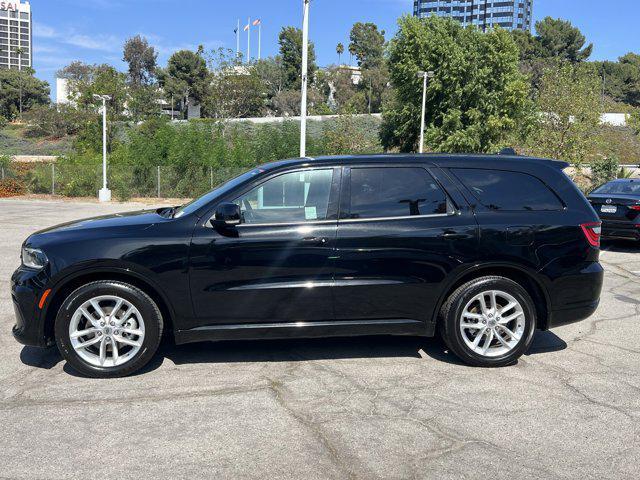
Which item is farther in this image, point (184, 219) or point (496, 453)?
point (184, 219)

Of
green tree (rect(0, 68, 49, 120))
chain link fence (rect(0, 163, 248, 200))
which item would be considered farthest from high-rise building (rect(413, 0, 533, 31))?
chain link fence (rect(0, 163, 248, 200))

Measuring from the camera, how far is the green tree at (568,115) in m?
35.1

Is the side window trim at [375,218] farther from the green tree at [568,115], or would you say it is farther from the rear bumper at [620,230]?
the green tree at [568,115]

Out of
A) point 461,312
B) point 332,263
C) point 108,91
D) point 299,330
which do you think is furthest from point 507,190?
point 108,91

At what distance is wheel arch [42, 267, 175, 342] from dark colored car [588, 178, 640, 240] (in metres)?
10.1

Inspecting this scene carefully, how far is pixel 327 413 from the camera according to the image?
13.9 feet

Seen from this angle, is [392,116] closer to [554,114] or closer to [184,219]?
[554,114]

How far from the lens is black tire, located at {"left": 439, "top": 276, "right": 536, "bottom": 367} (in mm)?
5184

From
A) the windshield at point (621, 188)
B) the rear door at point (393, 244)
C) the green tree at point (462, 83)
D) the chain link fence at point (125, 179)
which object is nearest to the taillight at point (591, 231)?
the rear door at point (393, 244)

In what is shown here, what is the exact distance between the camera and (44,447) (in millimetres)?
3699

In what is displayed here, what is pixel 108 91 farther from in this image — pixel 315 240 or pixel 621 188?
pixel 315 240

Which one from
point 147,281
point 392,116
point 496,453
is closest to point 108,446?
point 147,281

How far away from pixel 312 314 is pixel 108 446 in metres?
1.92

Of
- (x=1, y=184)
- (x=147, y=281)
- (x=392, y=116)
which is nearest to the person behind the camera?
Result: (x=147, y=281)
